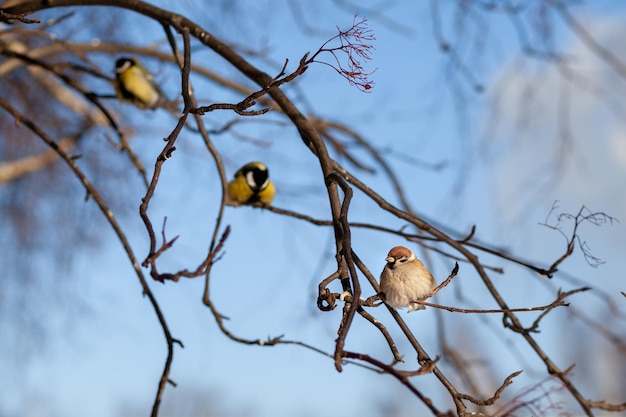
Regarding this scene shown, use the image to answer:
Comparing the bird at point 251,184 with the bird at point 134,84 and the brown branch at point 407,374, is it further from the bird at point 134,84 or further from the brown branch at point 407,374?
the brown branch at point 407,374

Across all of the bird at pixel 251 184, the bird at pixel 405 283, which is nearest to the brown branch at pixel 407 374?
the bird at pixel 405 283

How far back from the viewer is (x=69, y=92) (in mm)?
4285

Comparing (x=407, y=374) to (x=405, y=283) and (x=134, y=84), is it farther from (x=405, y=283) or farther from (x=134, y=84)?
(x=134, y=84)

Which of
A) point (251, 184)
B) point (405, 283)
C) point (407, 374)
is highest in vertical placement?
point (251, 184)

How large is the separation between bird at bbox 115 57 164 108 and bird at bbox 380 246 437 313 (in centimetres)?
199

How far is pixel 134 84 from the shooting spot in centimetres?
293

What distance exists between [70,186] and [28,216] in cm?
29

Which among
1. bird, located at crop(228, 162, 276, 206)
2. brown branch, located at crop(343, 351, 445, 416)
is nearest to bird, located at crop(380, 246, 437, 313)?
brown branch, located at crop(343, 351, 445, 416)

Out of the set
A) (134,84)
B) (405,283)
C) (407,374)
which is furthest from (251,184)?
(407,374)

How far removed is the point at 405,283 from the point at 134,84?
2.12 m

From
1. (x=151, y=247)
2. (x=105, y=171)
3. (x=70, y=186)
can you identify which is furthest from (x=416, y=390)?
(x=70, y=186)

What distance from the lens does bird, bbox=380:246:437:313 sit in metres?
1.06

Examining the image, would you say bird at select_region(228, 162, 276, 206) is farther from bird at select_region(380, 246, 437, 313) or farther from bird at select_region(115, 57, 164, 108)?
bird at select_region(380, 246, 437, 313)

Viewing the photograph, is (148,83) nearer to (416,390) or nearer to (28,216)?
(28,216)
